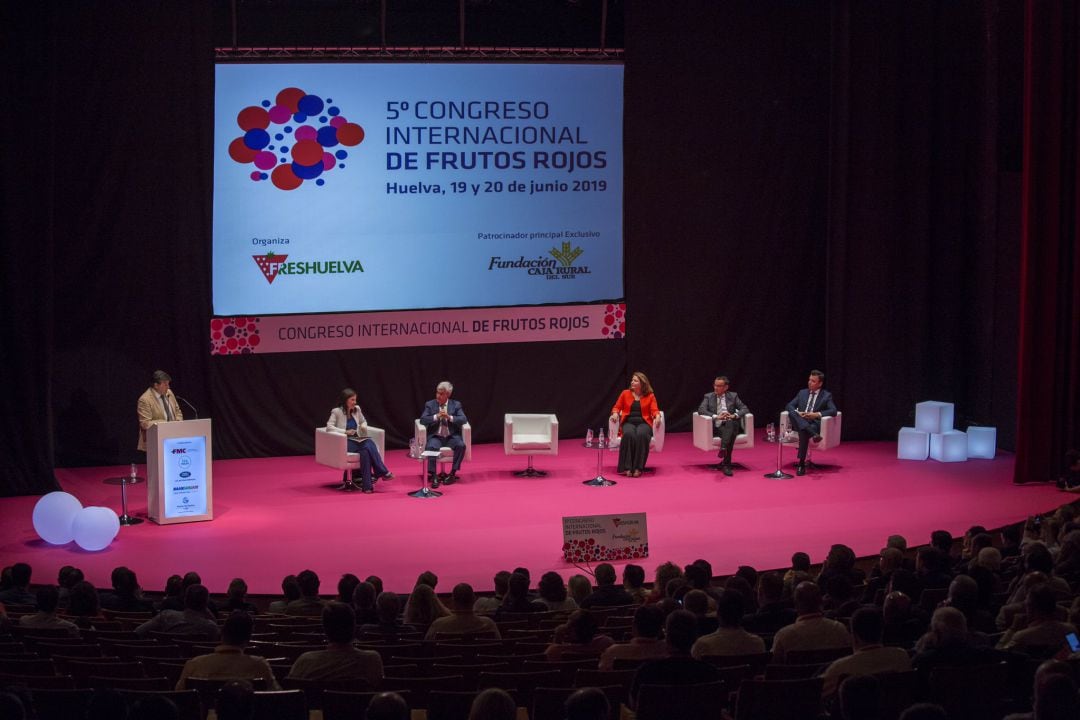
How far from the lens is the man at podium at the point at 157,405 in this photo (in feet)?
37.9

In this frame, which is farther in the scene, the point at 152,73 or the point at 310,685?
the point at 152,73

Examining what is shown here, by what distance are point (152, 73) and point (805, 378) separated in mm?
7747

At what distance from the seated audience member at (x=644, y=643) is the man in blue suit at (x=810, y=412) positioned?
7624 mm

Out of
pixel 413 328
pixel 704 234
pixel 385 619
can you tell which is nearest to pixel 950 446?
pixel 704 234

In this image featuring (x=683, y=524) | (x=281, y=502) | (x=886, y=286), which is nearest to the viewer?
(x=683, y=524)

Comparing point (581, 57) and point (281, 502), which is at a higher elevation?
point (581, 57)

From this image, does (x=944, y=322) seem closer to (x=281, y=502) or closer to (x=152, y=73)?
(x=281, y=502)

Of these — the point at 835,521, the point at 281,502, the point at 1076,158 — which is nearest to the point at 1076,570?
the point at 835,521

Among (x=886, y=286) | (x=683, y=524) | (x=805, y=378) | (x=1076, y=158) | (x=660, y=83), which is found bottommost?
(x=683, y=524)

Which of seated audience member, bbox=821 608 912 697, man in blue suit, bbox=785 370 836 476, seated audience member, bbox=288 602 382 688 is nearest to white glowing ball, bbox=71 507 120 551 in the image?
seated audience member, bbox=288 602 382 688

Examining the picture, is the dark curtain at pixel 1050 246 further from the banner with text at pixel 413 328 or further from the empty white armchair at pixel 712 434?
the banner with text at pixel 413 328

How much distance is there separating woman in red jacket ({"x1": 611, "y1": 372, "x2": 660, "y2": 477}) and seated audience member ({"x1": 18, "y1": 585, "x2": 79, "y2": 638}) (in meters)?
6.98

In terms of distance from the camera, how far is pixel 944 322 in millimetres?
14719

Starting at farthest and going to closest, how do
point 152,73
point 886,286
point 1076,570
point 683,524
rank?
point 886,286
point 152,73
point 683,524
point 1076,570
